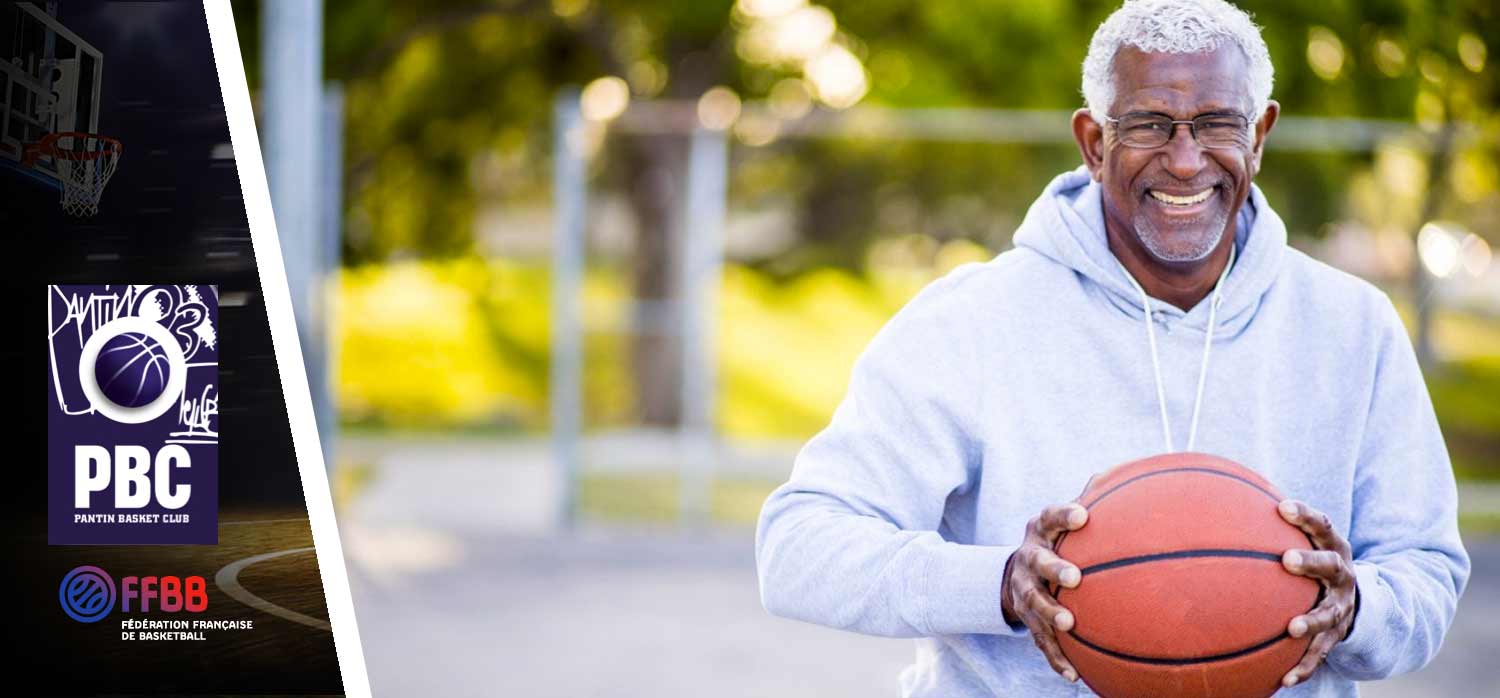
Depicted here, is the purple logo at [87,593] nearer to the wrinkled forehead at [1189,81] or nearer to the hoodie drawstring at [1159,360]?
the hoodie drawstring at [1159,360]

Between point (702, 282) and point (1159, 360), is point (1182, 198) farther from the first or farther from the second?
point (702, 282)

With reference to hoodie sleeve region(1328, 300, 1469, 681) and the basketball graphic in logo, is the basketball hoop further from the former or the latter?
hoodie sleeve region(1328, 300, 1469, 681)

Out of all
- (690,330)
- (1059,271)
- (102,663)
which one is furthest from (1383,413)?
(690,330)

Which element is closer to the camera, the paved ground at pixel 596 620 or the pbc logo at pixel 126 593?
the pbc logo at pixel 126 593

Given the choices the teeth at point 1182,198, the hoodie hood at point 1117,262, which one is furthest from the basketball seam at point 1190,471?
the teeth at point 1182,198

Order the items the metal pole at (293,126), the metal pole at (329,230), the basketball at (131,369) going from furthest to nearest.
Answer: the metal pole at (329,230) → the metal pole at (293,126) → the basketball at (131,369)

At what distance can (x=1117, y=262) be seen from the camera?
7.80 ft

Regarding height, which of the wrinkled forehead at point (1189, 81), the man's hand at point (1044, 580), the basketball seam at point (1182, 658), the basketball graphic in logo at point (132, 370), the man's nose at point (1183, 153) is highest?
the wrinkled forehead at point (1189, 81)

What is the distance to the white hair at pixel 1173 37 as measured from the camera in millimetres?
2260

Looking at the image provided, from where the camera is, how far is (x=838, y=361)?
360 inches

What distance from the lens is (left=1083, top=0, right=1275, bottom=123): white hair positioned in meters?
2.26

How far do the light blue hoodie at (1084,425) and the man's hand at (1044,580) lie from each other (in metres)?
0.12

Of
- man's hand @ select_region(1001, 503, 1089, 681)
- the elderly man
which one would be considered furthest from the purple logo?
man's hand @ select_region(1001, 503, 1089, 681)

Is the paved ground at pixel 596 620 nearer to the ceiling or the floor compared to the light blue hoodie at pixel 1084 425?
nearer to the floor
